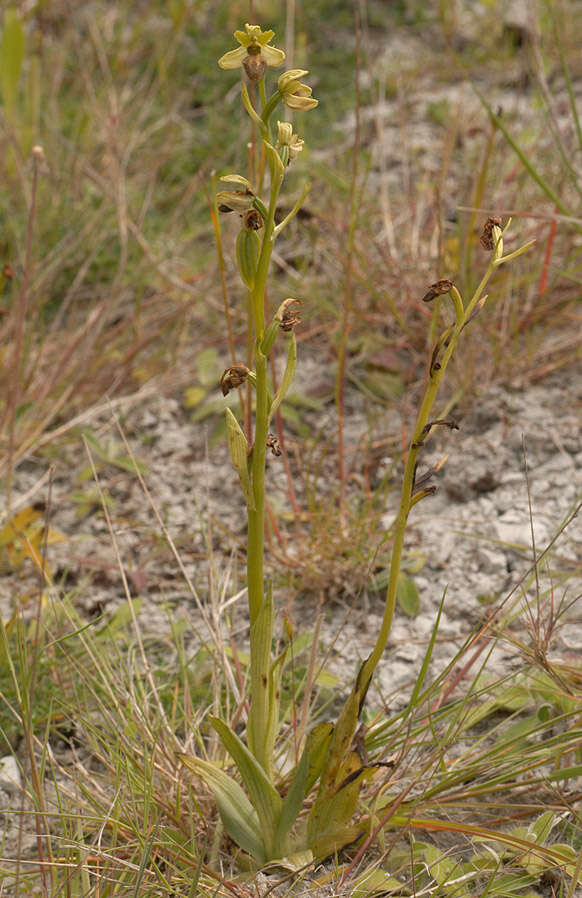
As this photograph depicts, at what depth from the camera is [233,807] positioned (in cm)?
95

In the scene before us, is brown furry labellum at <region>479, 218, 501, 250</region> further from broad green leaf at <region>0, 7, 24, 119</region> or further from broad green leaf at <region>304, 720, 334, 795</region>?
broad green leaf at <region>0, 7, 24, 119</region>

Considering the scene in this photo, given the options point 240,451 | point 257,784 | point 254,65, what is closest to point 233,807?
point 257,784

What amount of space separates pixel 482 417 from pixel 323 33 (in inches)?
84.5

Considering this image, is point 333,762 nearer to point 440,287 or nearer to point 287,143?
point 440,287

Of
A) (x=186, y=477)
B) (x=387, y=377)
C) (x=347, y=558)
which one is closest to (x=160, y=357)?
(x=186, y=477)

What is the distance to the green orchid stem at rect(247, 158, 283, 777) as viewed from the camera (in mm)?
802

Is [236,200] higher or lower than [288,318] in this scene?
higher

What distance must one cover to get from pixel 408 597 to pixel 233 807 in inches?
22.1

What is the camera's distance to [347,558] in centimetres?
151

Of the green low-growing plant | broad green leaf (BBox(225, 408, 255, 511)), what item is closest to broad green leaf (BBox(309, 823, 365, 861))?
the green low-growing plant

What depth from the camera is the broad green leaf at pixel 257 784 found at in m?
0.89

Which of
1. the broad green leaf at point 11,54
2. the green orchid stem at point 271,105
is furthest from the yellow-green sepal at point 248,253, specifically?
the broad green leaf at point 11,54

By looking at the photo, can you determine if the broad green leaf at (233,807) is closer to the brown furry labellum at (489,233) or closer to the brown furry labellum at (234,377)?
the brown furry labellum at (234,377)

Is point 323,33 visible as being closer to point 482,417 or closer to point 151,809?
point 482,417
